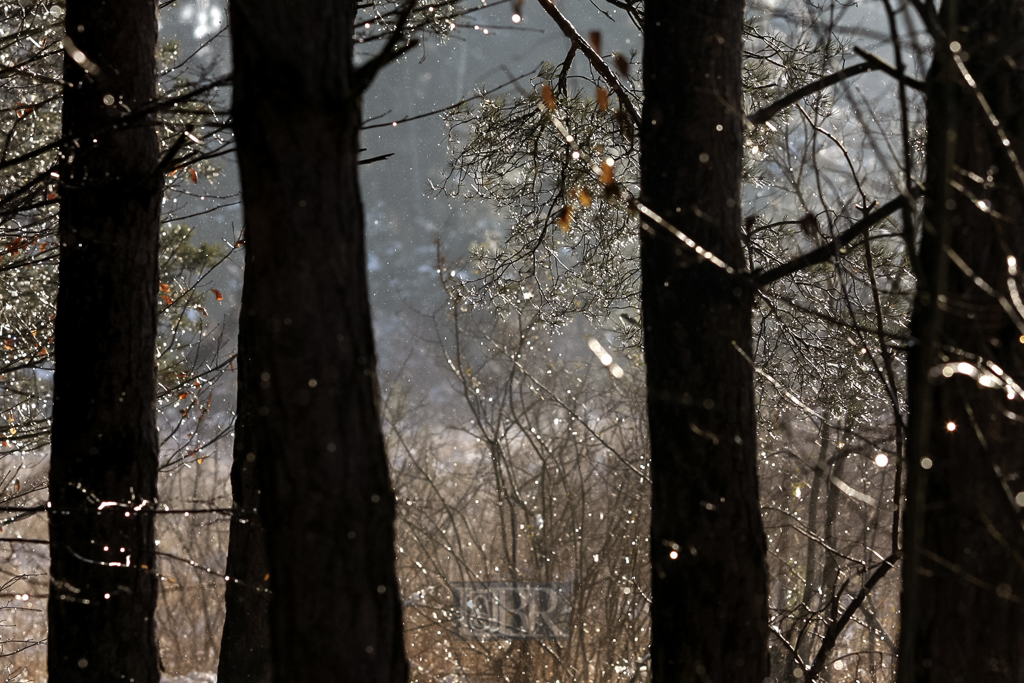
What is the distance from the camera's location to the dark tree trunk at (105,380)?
3.05 metres

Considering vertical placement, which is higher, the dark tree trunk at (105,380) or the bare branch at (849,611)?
the dark tree trunk at (105,380)

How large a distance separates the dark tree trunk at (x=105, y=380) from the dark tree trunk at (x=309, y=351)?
52.9 inches

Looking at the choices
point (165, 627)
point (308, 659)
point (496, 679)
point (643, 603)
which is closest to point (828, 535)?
point (643, 603)

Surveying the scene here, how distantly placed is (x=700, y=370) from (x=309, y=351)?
153cm

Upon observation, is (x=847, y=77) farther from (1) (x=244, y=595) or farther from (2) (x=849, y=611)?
(1) (x=244, y=595)

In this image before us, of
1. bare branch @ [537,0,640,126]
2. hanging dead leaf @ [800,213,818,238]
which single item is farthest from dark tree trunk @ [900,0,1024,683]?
bare branch @ [537,0,640,126]

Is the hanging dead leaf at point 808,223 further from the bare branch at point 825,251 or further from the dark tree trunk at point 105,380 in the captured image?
the dark tree trunk at point 105,380

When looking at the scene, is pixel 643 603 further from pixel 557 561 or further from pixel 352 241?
pixel 352 241

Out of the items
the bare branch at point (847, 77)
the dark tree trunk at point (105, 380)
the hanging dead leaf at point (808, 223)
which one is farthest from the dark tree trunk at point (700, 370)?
the dark tree trunk at point (105, 380)

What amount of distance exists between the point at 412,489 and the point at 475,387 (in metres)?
4.01

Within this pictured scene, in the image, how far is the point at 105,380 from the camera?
3102mm

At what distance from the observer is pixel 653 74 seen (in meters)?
3.20

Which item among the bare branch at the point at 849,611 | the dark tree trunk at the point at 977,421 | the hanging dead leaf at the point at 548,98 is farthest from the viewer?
the bare branch at the point at 849,611

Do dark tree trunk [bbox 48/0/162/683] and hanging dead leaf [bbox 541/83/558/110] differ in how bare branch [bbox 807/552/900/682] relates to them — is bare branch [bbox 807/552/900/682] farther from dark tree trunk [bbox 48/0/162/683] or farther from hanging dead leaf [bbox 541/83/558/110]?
dark tree trunk [bbox 48/0/162/683]
